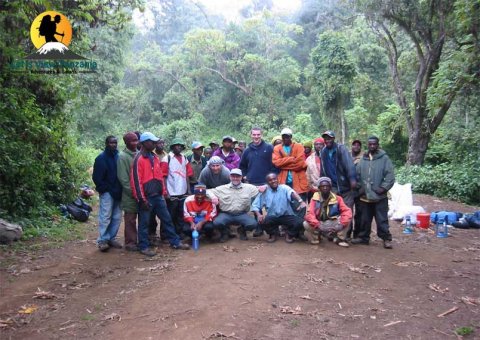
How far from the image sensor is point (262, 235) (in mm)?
7676

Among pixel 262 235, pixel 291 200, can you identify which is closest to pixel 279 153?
pixel 291 200

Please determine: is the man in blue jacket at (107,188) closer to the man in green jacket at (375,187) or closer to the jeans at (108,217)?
the jeans at (108,217)

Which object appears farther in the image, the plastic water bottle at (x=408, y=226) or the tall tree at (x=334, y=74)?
the tall tree at (x=334, y=74)

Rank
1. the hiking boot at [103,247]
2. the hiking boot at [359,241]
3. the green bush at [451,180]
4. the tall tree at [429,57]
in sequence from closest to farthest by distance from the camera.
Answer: the hiking boot at [103,247], the hiking boot at [359,241], the tall tree at [429,57], the green bush at [451,180]

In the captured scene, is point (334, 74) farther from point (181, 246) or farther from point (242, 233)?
point (181, 246)

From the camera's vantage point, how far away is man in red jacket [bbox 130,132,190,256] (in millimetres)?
6254

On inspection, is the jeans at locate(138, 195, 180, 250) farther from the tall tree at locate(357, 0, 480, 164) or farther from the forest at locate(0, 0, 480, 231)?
the tall tree at locate(357, 0, 480, 164)

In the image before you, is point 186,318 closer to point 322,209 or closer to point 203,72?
point 322,209

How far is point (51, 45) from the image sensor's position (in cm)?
944

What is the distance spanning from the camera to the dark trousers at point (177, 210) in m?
7.23

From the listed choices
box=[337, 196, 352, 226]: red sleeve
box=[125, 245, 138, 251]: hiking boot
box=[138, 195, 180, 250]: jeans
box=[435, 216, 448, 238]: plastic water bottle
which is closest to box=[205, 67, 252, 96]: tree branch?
box=[435, 216, 448, 238]: plastic water bottle

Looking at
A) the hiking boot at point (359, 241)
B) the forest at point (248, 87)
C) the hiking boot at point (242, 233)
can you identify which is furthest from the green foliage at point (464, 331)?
the forest at point (248, 87)

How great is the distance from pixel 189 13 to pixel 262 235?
138ft

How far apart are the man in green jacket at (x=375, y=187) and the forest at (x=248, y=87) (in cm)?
550
